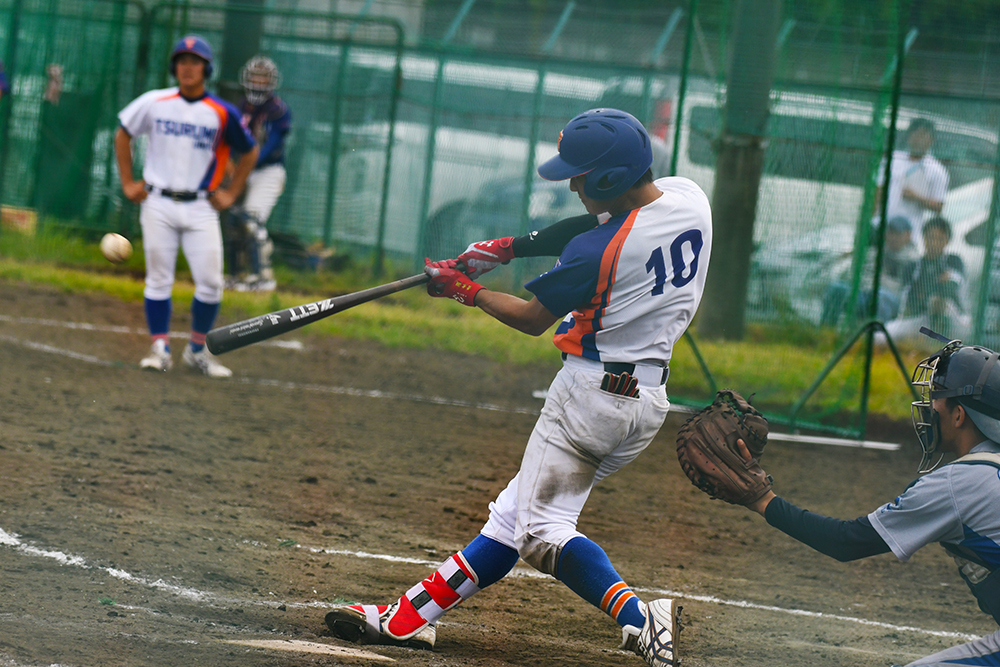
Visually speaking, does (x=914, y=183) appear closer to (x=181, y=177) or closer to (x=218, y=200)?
(x=218, y=200)

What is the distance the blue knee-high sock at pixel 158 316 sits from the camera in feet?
25.1

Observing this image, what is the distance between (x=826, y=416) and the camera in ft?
26.8

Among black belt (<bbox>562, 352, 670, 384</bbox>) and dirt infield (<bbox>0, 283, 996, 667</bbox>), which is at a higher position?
black belt (<bbox>562, 352, 670, 384</bbox>)

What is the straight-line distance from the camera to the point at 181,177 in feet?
24.7

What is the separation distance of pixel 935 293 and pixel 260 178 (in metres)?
6.66

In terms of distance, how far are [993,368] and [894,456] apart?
4.89 m

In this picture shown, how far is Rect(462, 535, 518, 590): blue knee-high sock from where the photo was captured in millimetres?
3494

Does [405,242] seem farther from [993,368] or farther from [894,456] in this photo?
[993,368]

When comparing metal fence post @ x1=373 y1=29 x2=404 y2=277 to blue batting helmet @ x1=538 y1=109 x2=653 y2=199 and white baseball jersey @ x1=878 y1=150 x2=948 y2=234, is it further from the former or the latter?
blue batting helmet @ x1=538 y1=109 x2=653 y2=199

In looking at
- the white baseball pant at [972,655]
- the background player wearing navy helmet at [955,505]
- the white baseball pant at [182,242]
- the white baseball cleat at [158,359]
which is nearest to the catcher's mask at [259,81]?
the white baseball pant at [182,242]

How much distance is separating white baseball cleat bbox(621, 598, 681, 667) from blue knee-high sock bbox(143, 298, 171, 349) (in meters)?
5.40

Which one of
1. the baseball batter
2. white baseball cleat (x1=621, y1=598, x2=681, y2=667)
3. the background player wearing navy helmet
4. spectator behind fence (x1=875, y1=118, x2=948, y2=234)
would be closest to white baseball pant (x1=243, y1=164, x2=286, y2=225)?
the baseball batter

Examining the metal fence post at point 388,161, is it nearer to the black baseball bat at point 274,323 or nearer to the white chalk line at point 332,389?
the white chalk line at point 332,389

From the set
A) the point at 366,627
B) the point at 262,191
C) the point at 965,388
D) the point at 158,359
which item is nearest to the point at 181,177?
the point at 158,359
